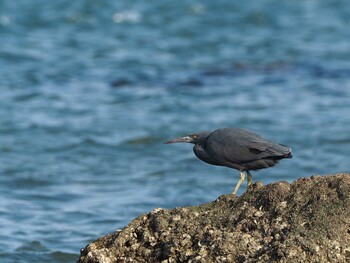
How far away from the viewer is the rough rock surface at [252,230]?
4559mm

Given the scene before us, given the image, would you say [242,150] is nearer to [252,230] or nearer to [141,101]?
[252,230]

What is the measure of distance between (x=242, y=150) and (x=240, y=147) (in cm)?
2

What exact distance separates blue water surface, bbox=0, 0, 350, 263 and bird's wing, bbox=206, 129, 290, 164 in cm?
251

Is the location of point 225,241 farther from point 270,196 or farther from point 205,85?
→ point 205,85

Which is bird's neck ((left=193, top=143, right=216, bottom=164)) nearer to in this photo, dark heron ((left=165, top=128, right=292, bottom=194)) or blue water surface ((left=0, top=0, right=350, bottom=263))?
Answer: dark heron ((left=165, top=128, right=292, bottom=194))

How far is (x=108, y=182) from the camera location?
34.2 ft

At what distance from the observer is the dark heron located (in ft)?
18.1

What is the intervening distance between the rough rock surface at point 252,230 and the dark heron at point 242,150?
0.50 meters

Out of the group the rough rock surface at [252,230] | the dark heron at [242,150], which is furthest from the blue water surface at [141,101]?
the rough rock surface at [252,230]

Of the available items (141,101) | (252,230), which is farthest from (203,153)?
(141,101)

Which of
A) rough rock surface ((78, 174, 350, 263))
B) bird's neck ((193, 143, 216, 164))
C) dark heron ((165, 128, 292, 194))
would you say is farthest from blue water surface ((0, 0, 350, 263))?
rough rock surface ((78, 174, 350, 263))

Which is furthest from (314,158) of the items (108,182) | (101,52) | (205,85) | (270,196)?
(101,52)

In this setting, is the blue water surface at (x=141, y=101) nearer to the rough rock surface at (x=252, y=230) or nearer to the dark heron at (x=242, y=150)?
the dark heron at (x=242, y=150)

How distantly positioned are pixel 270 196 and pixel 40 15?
17.6 metres
